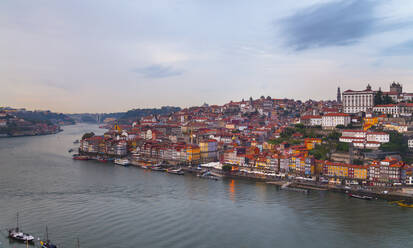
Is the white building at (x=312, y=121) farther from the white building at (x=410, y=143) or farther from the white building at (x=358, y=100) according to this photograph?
the white building at (x=410, y=143)

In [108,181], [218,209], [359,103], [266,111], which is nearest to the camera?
[218,209]

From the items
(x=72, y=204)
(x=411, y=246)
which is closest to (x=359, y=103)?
(x=411, y=246)

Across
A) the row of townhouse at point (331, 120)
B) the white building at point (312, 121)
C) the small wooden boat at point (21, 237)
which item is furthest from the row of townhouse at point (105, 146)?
the small wooden boat at point (21, 237)

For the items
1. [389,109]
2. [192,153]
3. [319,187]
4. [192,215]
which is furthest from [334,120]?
[192,215]

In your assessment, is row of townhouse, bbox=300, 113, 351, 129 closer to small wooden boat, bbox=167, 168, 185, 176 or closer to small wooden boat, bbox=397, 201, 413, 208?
small wooden boat, bbox=167, 168, 185, 176

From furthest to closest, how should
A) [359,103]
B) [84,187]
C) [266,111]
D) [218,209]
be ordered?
[266,111], [359,103], [84,187], [218,209]

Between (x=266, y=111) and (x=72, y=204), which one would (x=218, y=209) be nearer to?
(x=72, y=204)

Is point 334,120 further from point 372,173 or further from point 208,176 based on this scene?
point 208,176

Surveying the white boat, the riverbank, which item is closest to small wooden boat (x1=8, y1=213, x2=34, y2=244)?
the riverbank
